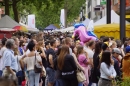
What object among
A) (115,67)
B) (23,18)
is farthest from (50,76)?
(23,18)

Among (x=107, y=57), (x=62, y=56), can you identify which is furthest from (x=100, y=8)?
(x=107, y=57)

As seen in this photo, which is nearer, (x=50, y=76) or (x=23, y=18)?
(x=50, y=76)

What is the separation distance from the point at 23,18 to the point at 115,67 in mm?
111607

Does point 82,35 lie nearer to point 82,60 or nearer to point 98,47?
point 82,60

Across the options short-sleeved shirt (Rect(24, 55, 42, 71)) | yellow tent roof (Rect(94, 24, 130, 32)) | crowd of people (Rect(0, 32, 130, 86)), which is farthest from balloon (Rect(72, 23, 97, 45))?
yellow tent roof (Rect(94, 24, 130, 32))

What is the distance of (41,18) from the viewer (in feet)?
339

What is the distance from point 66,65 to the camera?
11633mm

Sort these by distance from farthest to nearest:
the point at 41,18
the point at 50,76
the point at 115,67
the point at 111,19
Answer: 1. the point at 41,18
2. the point at 111,19
3. the point at 50,76
4. the point at 115,67

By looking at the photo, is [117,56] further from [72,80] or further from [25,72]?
[25,72]

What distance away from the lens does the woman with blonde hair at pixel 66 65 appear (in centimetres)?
1161

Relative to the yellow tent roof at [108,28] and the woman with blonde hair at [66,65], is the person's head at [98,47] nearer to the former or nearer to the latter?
the woman with blonde hair at [66,65]

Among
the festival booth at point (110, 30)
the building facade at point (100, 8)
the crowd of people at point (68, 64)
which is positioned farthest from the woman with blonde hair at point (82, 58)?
the building facade at point (100, 8)

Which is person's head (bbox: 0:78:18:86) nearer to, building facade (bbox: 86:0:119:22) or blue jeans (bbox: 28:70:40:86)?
blue jeans (bbox: 28:70:40:86)

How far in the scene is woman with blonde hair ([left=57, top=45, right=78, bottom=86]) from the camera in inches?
457
